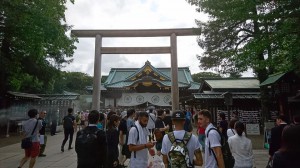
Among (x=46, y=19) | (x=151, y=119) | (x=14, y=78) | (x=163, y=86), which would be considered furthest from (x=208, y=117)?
(x=163, y=86)

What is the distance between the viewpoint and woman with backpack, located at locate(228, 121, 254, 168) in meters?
3.83

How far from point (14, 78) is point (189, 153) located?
51.1 feet

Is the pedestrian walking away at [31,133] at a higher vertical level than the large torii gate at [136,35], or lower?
lower

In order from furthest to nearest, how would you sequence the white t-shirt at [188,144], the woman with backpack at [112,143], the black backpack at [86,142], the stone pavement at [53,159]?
the stone pavement at [53,159]
the woman with backpack at [112,143]
the black backpack at [86,142]
the white t-shirt at [188,144]

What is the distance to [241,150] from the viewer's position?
3900mm

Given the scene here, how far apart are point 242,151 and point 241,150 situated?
21 mm

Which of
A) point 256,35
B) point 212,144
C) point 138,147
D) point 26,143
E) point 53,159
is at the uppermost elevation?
point 256,35

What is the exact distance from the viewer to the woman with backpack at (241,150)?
3828mm

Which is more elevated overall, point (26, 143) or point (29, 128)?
point (29, 128)

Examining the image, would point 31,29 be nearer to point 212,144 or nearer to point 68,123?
point 68,123

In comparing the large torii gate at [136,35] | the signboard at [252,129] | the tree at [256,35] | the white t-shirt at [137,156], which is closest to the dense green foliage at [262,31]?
the tree at [256,35]

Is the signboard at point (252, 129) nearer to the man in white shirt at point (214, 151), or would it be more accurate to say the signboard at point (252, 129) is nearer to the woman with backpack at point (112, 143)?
the woman with backpack at point (112, 143)

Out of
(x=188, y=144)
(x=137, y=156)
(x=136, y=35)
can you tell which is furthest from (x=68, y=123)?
(x=188, y=144)

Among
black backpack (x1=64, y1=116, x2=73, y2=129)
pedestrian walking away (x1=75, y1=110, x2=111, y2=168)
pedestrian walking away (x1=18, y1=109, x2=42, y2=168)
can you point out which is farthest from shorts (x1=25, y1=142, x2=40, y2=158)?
black backpack (x1=64, y1=116, x2=73, y2=129)
